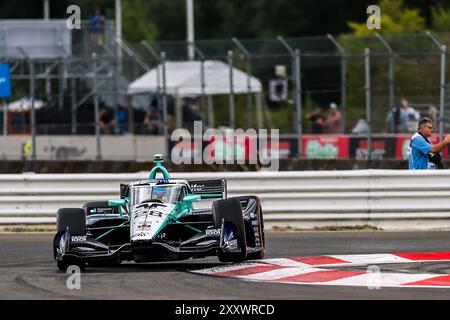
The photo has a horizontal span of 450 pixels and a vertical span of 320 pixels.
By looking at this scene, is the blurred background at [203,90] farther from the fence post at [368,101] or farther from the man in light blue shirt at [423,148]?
the man in light blue shirt at [423,148]

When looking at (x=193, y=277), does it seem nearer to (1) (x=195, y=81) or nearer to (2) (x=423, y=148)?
(2) (x=423, y=148)

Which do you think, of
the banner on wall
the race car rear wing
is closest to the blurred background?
the banner on wall

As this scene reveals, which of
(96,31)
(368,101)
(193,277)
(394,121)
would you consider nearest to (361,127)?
(394,121)

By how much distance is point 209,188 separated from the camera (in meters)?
13.0

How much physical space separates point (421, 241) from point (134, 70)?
815 inches

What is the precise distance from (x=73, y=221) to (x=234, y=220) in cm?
152

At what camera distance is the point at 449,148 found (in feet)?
79.3

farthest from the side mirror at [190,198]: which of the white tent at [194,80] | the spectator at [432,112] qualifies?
the white tent at [194,80]

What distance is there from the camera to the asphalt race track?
9.80 m

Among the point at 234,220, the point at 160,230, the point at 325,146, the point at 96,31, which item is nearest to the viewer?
the point at 160,230

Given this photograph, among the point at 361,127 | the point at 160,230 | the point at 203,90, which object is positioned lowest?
the point at 160,230

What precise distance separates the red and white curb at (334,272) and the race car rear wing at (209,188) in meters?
1.02

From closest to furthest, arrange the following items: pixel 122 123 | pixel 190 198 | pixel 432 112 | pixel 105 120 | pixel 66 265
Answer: pixel 66 265, pixel 190 198, pixel 432 112, pixel 122 123, pixel 105 120
